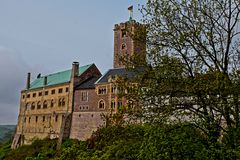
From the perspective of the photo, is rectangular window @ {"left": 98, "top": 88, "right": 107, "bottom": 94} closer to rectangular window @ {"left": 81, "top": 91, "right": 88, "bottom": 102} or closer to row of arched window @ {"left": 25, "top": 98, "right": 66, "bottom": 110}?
rectangular window @ {"left": 81, "top": 91, "right": 88, "bottom": 102}

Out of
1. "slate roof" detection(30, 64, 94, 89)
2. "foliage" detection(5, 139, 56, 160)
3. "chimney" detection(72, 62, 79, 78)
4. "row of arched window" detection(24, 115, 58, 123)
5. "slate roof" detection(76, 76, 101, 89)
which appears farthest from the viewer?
"slate roof" detection(30, 64, 94, 89)

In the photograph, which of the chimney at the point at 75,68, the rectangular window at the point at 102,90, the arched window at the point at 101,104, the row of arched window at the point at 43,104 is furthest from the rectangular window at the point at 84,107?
the chimney at the point at 75,68

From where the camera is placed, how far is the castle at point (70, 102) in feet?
226

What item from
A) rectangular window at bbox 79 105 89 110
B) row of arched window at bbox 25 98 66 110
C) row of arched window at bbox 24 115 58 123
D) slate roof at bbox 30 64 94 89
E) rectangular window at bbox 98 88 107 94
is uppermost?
slate roof at bbox 30 64 94 89

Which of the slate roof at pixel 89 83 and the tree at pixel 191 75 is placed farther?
the slate roof at pixel 89 83

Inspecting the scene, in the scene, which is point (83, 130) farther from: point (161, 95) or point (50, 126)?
point (161, 95)

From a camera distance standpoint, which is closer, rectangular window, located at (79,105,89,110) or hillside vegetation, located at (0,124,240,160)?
hillside vegetation, located at (0,124,240,160)

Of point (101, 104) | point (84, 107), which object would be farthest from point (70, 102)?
point (101, 104)

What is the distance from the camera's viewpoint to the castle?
69.0 m

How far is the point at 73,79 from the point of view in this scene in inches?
2940

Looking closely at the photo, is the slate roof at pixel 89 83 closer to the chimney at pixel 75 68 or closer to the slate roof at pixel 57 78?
the slate roof at pixel 57 78

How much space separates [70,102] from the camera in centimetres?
7388

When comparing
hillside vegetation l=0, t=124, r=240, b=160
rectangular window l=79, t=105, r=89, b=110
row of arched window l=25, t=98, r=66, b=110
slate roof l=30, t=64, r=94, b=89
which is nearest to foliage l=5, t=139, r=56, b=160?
row of arched window l=25, t=98, r=66, b=110

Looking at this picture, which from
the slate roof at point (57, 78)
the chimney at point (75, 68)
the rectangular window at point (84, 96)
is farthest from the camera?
the slate roof at point (57, 78)
